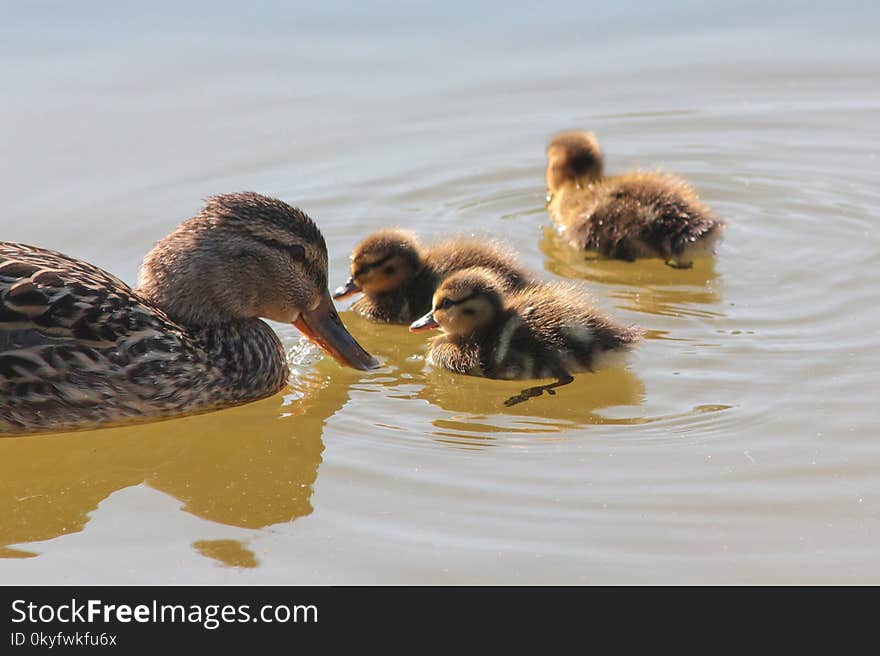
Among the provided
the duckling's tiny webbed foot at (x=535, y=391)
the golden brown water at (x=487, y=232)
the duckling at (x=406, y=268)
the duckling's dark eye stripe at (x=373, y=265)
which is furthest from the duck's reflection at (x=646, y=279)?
the duckling's dark eye stripe at (x=373, y=265)

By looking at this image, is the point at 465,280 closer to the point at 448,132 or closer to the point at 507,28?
the point at 448,132

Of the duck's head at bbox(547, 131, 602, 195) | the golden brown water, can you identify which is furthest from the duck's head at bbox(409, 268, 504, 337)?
the duck's head at bbox(547, 131, 602, 195)

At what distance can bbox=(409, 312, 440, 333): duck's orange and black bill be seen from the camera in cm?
510

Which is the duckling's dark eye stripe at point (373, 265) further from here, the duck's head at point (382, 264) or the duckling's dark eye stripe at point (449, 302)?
the duckling's dark eye stripe at point (449, 302)

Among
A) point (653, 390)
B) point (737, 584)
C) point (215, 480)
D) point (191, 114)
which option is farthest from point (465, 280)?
point (191, 114)

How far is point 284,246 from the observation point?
4.86 meters

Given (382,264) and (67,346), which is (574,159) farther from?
(67,346)

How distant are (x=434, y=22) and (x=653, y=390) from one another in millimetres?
3566

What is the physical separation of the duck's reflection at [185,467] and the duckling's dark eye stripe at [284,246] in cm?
48

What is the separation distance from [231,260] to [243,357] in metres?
0.32

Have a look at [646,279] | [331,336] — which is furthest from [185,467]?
[646,279]

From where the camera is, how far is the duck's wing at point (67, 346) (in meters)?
4.35

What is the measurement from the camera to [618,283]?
5.75 m

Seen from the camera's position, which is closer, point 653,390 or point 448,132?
point 653,390
